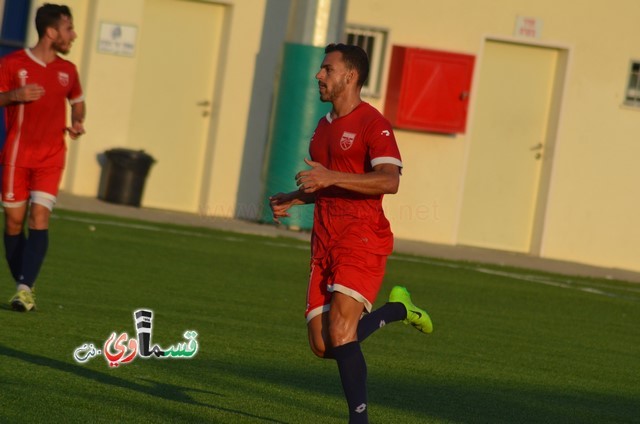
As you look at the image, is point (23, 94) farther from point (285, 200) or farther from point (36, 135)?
point (285, 200)

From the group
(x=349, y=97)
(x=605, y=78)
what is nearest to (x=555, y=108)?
(x=605, y=78)

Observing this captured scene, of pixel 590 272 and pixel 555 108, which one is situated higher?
pixel 555 108

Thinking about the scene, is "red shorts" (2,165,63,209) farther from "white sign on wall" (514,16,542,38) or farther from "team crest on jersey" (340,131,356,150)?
"white sign on wall" (514,16,542,38)

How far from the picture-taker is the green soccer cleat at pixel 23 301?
10.5m

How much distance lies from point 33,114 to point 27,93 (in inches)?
18.2

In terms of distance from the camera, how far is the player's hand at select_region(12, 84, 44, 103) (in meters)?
10.2

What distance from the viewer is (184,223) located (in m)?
20.2

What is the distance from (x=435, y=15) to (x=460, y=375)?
12.7m

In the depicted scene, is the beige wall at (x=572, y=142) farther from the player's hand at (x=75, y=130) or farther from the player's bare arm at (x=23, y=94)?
the player's bare arm at (x=23, y=94)

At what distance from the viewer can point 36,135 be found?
1073cm

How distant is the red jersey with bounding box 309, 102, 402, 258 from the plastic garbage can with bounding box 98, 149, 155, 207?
13.7 metres

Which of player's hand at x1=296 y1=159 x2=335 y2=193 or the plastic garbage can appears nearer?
player's hand at x1=296 y1=159 x2=335 y2=193

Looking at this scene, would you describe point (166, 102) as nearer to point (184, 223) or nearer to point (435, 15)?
point (184, 223)

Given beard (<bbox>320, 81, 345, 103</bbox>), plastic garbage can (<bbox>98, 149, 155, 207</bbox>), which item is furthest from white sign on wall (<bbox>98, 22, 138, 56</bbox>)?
beard (<bbox>320, 81, 345, 103</bbox>)
